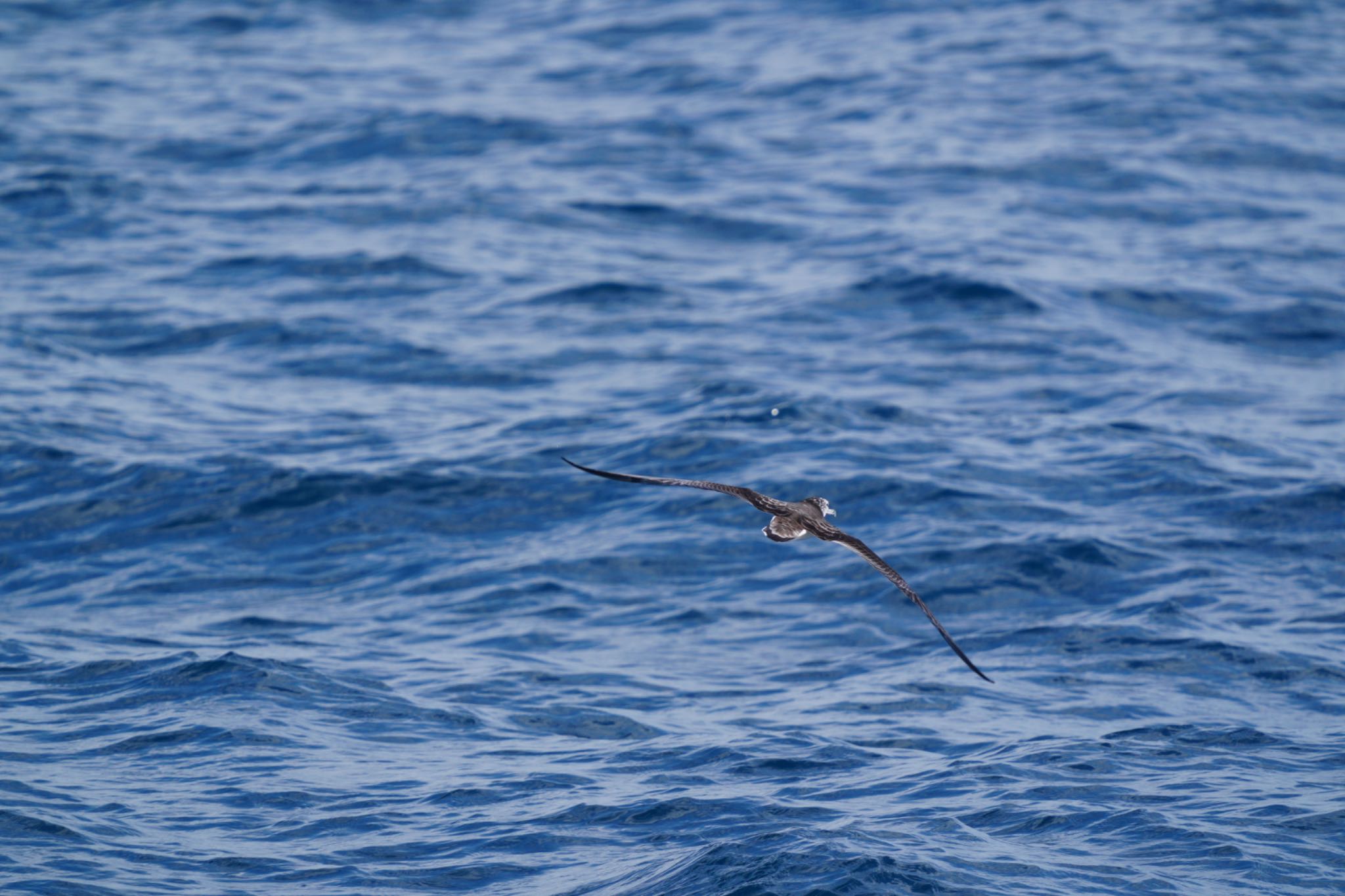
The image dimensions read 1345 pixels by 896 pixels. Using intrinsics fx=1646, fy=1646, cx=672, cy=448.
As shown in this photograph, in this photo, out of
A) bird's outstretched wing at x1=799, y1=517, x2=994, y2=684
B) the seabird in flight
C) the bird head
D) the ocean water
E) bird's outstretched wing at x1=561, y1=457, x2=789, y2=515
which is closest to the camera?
bird's outstretched wing at x1=799, y1=517, x2=994, y2=684

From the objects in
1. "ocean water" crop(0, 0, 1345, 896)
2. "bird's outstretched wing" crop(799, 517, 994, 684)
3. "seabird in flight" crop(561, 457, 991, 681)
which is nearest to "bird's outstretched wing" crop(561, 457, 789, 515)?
"seabird in flight" crop(561, 457, 991, 681)

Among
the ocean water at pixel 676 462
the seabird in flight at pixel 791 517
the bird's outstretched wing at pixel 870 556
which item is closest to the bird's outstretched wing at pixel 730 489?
the seabird in flight at pixel 791 517

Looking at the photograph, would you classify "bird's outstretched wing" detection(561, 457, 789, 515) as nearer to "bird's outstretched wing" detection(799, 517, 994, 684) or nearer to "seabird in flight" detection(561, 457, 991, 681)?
"seabird in flight" detection(561, 457, 991, 681)

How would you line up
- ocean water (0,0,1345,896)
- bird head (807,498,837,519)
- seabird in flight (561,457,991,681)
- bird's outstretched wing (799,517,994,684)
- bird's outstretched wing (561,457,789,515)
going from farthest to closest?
ocean water (0,0,1345,896)
bird head (807,498,837,519)
seabird in flight (561,457,991,681)
bird's outstretched wing (561,457,789,515)
bird's outstretched wing (799,517,994,684)

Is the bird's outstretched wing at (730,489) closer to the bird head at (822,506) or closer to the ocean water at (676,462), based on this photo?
the bird head at (822,506)

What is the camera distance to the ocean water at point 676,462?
11773mm

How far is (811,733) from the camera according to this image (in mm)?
12961

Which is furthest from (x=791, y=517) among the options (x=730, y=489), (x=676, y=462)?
(x=676, y=462)

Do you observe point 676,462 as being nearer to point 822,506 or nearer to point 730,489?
point 822,506

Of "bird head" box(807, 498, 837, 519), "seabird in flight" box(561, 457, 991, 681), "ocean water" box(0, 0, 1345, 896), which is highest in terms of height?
"seabird in flight" box(561, 457, 991, 681)

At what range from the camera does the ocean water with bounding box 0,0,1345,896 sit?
11773 mm

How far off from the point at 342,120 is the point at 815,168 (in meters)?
8.26

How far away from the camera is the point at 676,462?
17719 millimetres

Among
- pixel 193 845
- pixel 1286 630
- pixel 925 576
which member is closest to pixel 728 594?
pixel 925 576
